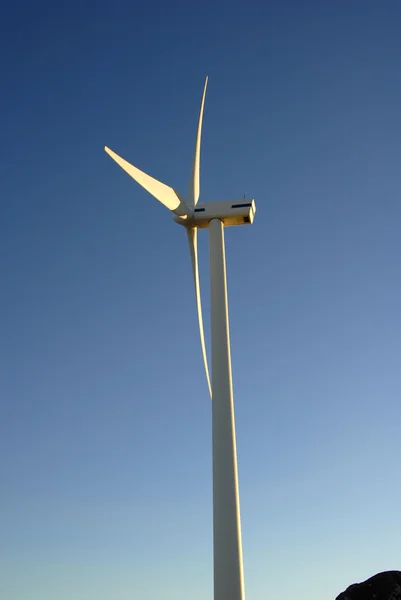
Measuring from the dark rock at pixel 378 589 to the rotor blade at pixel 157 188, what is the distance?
64.9 ft

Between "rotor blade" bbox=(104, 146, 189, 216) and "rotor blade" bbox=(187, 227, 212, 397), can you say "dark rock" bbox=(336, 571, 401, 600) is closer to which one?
"rotor blade" bbox=(187, 227, 212, 397)

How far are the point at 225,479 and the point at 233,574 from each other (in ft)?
11.9

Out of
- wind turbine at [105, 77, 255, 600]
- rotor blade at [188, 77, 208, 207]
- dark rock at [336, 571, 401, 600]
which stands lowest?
dark rock at [336, 571, 401, 600]

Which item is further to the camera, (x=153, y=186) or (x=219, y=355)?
(x=153, y=186)

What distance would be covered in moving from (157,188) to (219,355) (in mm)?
9399

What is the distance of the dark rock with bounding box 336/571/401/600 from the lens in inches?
960

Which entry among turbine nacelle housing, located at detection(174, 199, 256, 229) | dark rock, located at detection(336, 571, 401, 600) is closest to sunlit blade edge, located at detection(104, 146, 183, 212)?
turbine nacelle housing, located at detection(174, 199, 256, 229)

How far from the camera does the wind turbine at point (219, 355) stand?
26094 millimetres

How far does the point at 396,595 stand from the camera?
24.1 meters

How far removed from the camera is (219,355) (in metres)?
30.6

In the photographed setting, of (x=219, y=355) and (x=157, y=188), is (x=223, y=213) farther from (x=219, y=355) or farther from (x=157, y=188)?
(x=219, y=355)

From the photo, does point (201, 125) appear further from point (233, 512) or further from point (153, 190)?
point (233, 512)

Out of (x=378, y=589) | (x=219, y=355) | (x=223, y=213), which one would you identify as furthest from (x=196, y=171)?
(x=378, y=589)

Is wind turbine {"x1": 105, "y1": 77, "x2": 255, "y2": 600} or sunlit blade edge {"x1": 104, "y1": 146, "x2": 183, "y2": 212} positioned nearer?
wind turbine {"x1": 105, "y1": 77, "x2": 255, "y2": 600}
